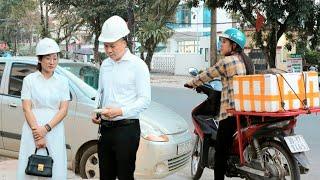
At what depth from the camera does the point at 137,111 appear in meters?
3.70

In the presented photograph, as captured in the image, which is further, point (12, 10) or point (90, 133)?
point (12, 10)

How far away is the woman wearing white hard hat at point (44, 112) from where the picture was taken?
13.2 ft

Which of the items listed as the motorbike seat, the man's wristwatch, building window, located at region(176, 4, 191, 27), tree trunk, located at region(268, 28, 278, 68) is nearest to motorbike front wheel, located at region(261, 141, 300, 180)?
the motorbike seat

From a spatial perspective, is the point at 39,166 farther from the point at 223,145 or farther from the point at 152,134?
the point at 223,145

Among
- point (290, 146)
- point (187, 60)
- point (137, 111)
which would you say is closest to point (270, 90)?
Answer: point (290, 146)

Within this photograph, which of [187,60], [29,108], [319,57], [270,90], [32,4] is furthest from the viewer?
A: [32,4]

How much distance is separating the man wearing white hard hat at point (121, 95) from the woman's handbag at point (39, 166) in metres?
0.49

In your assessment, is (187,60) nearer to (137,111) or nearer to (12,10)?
(12,10)

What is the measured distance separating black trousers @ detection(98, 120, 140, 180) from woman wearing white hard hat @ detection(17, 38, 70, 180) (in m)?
0.44

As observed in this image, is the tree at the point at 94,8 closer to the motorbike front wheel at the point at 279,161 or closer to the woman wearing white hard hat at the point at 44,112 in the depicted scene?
the motorbike front wheel at the point at 279,161

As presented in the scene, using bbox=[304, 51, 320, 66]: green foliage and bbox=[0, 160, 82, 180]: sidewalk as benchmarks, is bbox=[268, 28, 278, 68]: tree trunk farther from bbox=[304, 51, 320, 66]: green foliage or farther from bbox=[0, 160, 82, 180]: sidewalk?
bbox=[0, 160, 82, 180]: sidewalk

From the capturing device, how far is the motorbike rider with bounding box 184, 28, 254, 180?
515 centimetres

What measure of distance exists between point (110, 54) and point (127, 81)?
0.74 ft

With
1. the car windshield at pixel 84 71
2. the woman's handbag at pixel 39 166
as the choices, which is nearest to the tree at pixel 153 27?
the car windshield at pixel 84 71
